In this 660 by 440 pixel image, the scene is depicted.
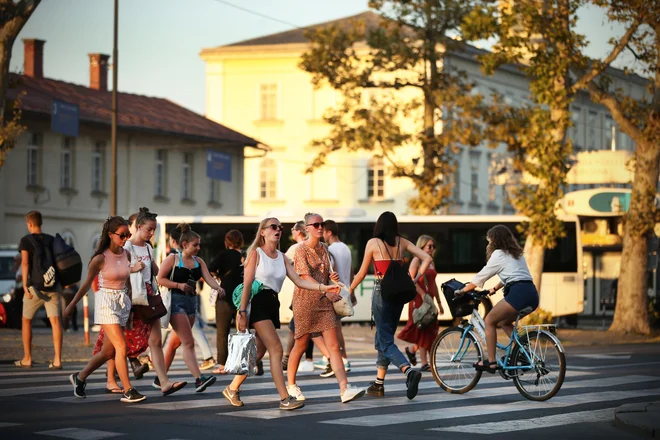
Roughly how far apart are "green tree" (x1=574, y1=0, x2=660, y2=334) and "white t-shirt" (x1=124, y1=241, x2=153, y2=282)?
17.0 metres

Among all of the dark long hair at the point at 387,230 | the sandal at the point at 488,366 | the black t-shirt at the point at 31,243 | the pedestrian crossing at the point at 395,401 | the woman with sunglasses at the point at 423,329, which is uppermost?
the dark long hair at the point at 387,230

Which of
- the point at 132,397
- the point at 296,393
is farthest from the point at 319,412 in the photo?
the point at 132,397

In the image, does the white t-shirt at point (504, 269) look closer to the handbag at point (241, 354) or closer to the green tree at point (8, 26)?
the handbag at point (241, 354)

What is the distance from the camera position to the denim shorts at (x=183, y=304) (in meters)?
15.1

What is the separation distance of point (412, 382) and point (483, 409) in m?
0.92

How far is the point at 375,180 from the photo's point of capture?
70.4m

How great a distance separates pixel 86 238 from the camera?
164 feet

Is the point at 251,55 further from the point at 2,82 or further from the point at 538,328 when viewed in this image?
the point at 538,328

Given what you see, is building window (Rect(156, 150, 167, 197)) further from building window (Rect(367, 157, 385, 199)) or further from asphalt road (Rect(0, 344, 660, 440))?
asphalt road (Rect(0, 344, 660, 440))

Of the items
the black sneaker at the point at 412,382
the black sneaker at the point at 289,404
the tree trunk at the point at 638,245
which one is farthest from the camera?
the tree trunk at the point at 638,245

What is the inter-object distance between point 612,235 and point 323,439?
30.2 meters

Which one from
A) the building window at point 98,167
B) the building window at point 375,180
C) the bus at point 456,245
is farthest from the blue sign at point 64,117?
the building window at point 375,180

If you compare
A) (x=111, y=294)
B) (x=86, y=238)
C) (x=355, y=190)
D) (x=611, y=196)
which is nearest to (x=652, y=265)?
(x=611, y=196)

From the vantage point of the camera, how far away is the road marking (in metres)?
10.7
